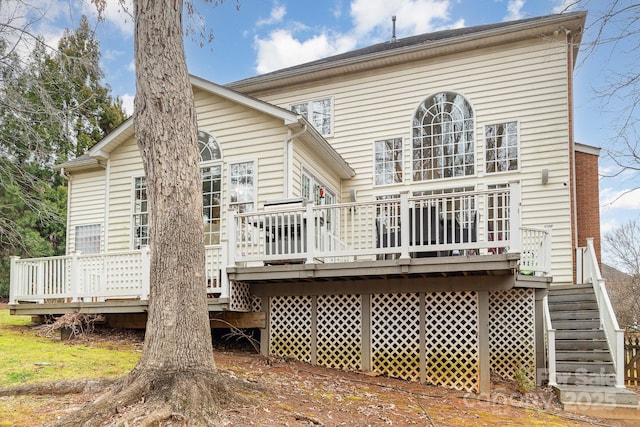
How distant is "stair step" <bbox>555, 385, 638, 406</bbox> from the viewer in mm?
6500

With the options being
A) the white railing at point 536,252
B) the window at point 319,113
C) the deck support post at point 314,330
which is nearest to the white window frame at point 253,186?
the deck support post at point 314,330

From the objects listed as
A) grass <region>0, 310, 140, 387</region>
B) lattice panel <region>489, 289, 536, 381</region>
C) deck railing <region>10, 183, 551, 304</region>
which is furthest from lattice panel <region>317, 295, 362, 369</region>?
grass <region>0, 310, 140, 387</region>

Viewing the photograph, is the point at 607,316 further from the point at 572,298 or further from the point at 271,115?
the point at 271,115

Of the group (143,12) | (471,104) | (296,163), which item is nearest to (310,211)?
(296,163)

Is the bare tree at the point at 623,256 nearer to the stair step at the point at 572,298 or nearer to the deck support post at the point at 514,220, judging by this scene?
the stair step at the point at 572,298

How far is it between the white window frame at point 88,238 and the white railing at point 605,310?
440 inches

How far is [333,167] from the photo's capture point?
37.6 feet

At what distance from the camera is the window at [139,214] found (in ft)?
34.6

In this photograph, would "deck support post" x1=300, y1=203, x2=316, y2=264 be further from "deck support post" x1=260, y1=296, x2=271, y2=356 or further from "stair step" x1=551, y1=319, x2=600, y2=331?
"stair step" x1=551, y1=319, x2=600, y2=331

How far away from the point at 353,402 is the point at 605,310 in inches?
180

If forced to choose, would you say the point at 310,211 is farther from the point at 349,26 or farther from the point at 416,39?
the point at 349,26

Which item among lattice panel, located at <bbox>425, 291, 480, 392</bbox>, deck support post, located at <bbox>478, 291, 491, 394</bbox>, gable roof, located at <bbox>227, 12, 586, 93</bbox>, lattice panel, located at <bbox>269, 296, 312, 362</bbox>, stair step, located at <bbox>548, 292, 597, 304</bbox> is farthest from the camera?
gable roof, located at <bbox>227, 12, 586, 93</bbox>

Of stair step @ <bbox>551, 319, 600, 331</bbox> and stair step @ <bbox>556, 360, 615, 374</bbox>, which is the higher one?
stair step @ <bbox>551, 319, 600, 331</bbox>

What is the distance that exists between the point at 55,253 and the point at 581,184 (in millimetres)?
20495
